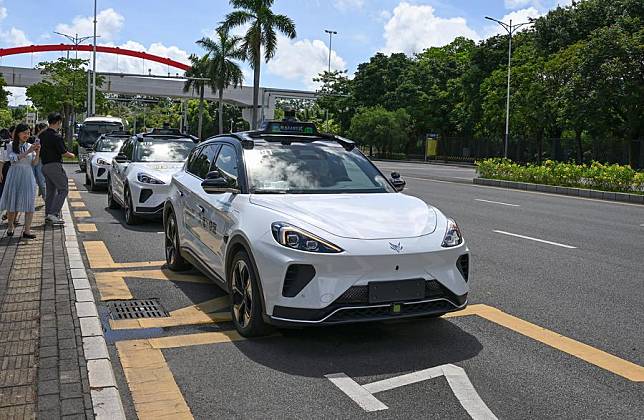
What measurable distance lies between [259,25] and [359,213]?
44.3 meters

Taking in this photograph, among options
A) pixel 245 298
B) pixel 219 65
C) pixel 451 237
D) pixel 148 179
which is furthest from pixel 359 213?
pixel 219 65

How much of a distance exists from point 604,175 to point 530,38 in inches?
1311

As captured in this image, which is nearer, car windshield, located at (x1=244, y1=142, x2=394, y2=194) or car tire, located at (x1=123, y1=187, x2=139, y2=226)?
car windshield, located at (x1=244, y1=142, x2=394, y2=194)

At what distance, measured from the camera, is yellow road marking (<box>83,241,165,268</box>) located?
330 inches

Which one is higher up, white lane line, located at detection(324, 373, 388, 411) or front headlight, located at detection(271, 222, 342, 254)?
front headlight, located at detection(271, 222, 342, 254)

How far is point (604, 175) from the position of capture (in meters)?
22.5

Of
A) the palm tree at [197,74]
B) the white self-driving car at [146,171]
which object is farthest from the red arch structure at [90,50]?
the white self-driving car at [146,171]

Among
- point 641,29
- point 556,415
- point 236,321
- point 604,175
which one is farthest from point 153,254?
point 641,29

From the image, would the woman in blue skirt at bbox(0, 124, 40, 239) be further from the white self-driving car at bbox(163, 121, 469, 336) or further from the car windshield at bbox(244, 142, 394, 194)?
the car windshield at bbox(244, 142, 394, 194)

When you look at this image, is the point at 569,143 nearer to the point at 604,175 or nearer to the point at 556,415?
the point at 604,175

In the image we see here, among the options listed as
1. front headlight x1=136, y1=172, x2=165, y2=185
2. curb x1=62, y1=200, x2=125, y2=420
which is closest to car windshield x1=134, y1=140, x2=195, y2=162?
front headlight x1=136, y1=172, x2=165, y2=185

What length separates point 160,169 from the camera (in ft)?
39.9

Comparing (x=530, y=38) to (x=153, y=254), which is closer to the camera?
(x=153, y=254)

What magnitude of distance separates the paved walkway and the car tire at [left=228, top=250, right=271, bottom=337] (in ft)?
3.89
